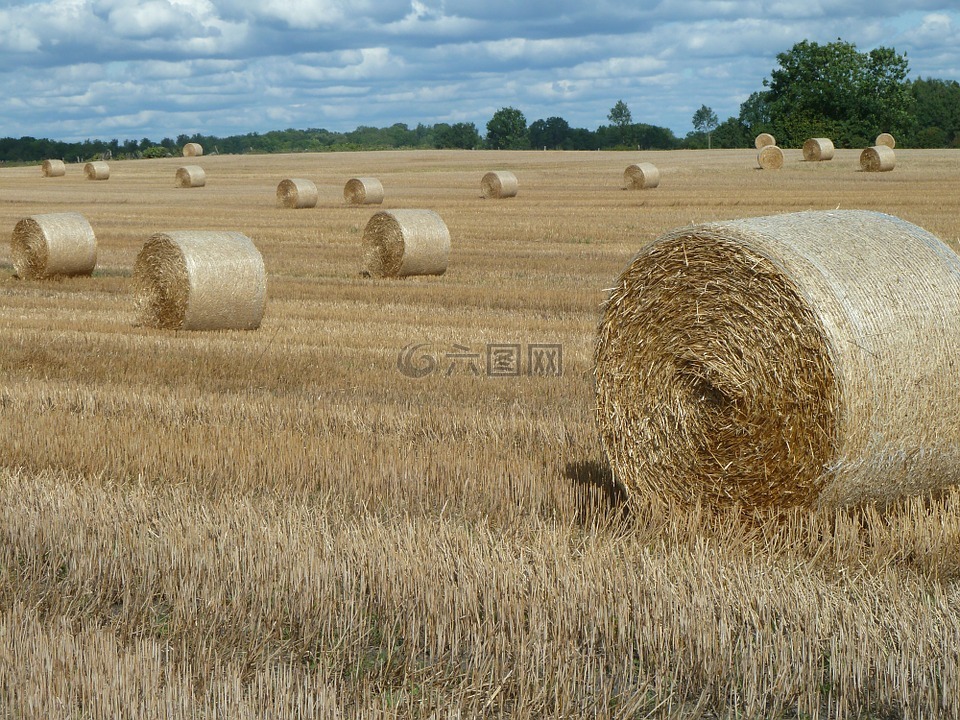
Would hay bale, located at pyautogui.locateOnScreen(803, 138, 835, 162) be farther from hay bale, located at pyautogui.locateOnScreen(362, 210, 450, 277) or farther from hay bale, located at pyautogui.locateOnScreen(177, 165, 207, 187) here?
hay bale, located at pyautogui.locateOnScreen(362, 210, 450, 277)

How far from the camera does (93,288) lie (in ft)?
58.2

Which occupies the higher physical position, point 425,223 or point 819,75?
point 819,75

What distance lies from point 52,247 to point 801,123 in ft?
190

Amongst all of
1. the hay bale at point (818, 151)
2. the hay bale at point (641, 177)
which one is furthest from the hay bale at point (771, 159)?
the hay bale at point (641, 177)

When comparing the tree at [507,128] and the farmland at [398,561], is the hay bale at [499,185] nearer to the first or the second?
the farmland at [398,561]

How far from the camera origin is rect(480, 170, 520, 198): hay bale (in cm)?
3394

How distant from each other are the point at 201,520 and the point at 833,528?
10.2 feet

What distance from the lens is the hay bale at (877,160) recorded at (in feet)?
123

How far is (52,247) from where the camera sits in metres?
18.2

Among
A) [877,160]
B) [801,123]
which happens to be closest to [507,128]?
[801,123]

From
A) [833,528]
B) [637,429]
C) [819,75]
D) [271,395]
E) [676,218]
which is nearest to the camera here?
[833,528]

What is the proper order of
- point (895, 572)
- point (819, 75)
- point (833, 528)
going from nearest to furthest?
point (895, 572) < point (833, 528) < point (819, 75)

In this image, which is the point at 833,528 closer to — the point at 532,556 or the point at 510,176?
the point at 532,556

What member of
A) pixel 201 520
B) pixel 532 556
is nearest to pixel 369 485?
pixel 201 520
